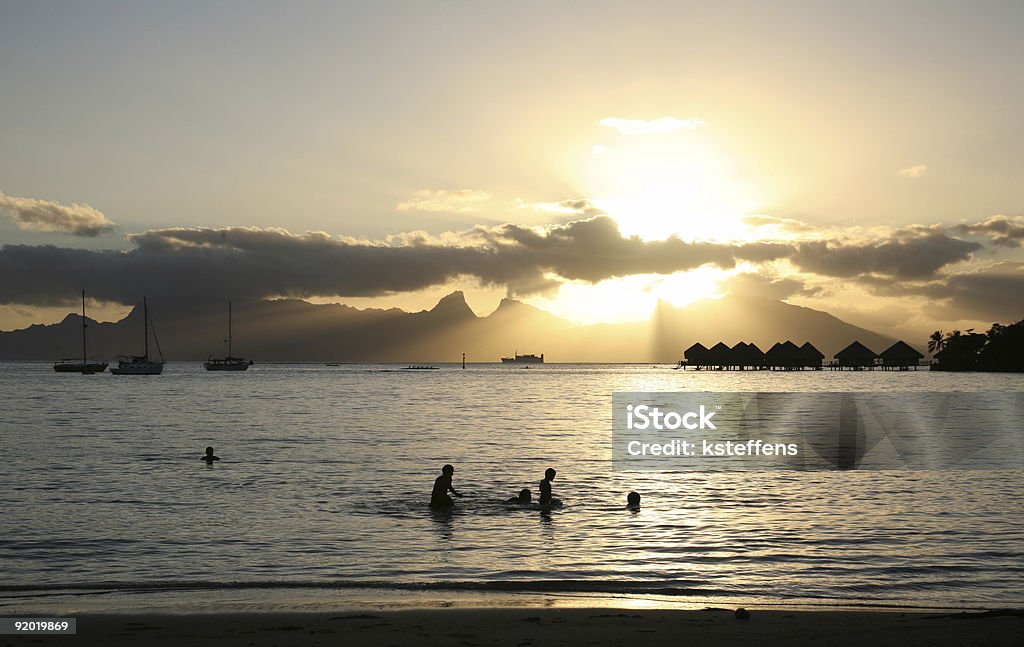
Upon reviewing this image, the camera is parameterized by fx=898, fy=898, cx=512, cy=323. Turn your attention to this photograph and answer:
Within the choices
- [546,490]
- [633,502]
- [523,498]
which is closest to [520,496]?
[523,498]

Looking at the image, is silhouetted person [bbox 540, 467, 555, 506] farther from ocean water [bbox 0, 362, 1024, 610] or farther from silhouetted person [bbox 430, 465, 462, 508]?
silhouetted person [bbox 430, 465, 462, 508]

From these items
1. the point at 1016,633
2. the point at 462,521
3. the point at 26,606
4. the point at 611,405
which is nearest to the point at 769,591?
the point at 1016,633

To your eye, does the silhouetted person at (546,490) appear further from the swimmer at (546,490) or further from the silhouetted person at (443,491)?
the silhouetted person at (443,491)

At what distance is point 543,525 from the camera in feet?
80.5

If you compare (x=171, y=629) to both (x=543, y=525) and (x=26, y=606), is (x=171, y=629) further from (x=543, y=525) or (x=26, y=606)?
(x=543, y=525)

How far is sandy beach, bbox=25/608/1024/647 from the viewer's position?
40.8 ft

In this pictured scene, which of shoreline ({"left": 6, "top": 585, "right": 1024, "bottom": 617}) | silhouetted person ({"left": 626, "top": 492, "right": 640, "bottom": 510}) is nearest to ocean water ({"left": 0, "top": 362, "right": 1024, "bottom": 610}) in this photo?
shoreline ({"left": 6, "top": 585, "right": 1024, "bottom": 617})

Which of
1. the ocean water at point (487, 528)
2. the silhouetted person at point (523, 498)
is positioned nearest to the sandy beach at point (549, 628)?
the ocean water at point (487, 528)

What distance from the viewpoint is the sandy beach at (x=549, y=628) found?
1243cm

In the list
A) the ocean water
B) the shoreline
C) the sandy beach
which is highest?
the sandy beach

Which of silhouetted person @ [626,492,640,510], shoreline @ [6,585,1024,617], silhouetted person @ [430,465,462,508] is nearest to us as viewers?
shoreline @ [6,585,1024,617]

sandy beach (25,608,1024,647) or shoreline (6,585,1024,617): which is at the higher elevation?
sandy beach (25,608,1024,647)

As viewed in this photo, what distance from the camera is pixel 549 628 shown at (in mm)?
13297

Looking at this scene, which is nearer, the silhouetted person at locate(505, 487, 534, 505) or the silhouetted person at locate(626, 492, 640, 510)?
the silhouetted person at locate(626, 492, 640, 510)
